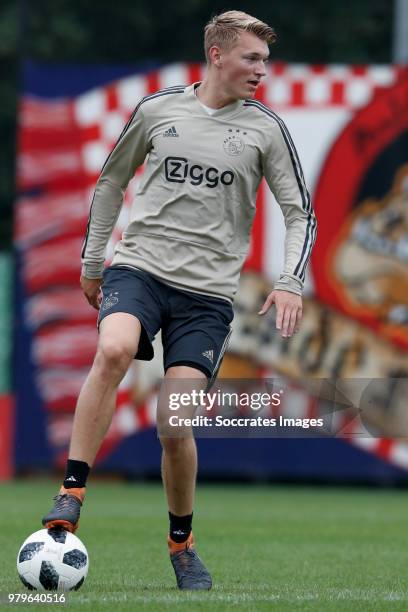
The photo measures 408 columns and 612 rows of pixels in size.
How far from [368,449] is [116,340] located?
8.33 metres

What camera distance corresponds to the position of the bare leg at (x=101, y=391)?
548 centimetres

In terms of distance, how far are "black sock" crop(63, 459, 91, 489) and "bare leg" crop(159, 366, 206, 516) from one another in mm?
370

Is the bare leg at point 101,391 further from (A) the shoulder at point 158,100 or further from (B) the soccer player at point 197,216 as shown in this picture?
(A) the shoulder at point 158,100

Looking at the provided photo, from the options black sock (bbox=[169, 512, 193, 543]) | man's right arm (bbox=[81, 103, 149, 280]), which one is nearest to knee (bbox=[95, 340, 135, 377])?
man's right arm (bbox=[81, 103, 149, 280])

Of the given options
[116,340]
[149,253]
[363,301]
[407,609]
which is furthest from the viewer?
[363,301]

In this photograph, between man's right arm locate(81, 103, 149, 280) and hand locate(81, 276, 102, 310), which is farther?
hand locate(81, 276, 102, 310)

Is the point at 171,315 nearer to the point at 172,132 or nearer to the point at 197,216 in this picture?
the point at 197,216

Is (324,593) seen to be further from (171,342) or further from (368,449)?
(368,449)

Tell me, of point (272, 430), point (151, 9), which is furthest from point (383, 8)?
point (272, 430)

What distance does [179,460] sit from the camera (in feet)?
18.9

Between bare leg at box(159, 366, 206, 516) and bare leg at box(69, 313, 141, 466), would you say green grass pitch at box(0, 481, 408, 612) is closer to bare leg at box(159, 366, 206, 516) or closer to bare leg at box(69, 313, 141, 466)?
bare leg at box(159, 366, 206, 516)

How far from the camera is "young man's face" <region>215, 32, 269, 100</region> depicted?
5844mm

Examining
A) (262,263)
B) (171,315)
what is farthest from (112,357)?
(262,263)

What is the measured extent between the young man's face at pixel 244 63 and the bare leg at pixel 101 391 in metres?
1.07
